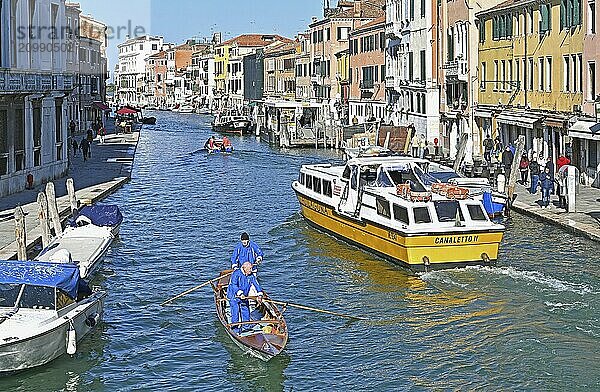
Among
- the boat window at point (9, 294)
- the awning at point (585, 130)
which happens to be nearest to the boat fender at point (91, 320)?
the boat window at point (9, 294)

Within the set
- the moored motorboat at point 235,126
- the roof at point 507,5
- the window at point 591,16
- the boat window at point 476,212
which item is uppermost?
the roof at point 507,5

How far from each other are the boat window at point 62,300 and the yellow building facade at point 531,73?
2115cm

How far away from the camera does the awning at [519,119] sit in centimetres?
3706

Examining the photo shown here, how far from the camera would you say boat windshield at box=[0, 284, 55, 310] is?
51.0 feet

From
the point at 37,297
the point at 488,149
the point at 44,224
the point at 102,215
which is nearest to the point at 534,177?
the point at 488,149

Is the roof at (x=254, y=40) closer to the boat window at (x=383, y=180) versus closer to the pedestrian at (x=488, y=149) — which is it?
the pedestrian at (x=488, y=149)

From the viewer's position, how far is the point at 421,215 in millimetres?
21938

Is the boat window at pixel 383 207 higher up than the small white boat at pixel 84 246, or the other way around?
the boat window at pixel 383 207

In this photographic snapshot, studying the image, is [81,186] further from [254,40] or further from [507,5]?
[254,40]

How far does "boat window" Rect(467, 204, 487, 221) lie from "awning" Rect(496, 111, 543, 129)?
15.1 m

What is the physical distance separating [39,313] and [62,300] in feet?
1.77

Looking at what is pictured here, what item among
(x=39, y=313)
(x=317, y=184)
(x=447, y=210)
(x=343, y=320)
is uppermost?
(x=317, y=184)

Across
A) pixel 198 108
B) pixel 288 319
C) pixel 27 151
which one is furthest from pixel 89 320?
pixel 198 108

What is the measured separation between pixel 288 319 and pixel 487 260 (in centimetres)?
521
